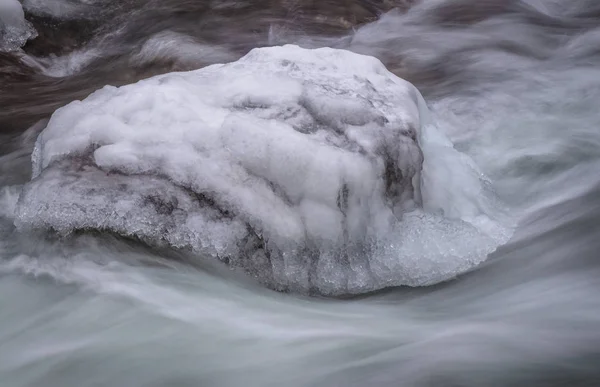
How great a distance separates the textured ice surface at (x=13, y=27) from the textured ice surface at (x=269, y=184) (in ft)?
12.0

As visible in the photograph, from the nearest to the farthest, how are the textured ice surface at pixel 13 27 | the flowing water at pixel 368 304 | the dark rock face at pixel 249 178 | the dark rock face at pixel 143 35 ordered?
the flowing water at pixel 368 304
the dark rock face at pixel 249 178
the dark rock face at pixel 143 35
the textured ice surface at pixel 13 27

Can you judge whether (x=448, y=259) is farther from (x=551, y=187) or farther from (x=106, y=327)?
(x=106, y=327)

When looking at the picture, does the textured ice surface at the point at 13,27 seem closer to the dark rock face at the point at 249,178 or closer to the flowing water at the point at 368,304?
the flowing water at the point at 368,304

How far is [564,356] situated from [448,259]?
0.78m

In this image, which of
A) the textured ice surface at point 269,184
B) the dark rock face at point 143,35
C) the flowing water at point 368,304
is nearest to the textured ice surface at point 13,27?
the dark rock face at point 143,35

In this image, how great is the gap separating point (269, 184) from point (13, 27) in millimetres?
4557

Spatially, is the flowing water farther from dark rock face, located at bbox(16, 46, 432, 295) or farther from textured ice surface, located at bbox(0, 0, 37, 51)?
textured ice surface, located at bbox(0, 0, 37, 51)

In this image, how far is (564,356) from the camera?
2004 mm

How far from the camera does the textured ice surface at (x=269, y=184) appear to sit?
2.60 m

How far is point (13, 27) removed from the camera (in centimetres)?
630

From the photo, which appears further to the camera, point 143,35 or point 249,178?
point 143,35

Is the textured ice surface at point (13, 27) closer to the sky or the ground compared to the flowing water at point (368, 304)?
closer to the ground

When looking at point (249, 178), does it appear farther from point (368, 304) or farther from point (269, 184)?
point (368, 304)

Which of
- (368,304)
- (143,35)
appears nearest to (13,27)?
(143,35)
